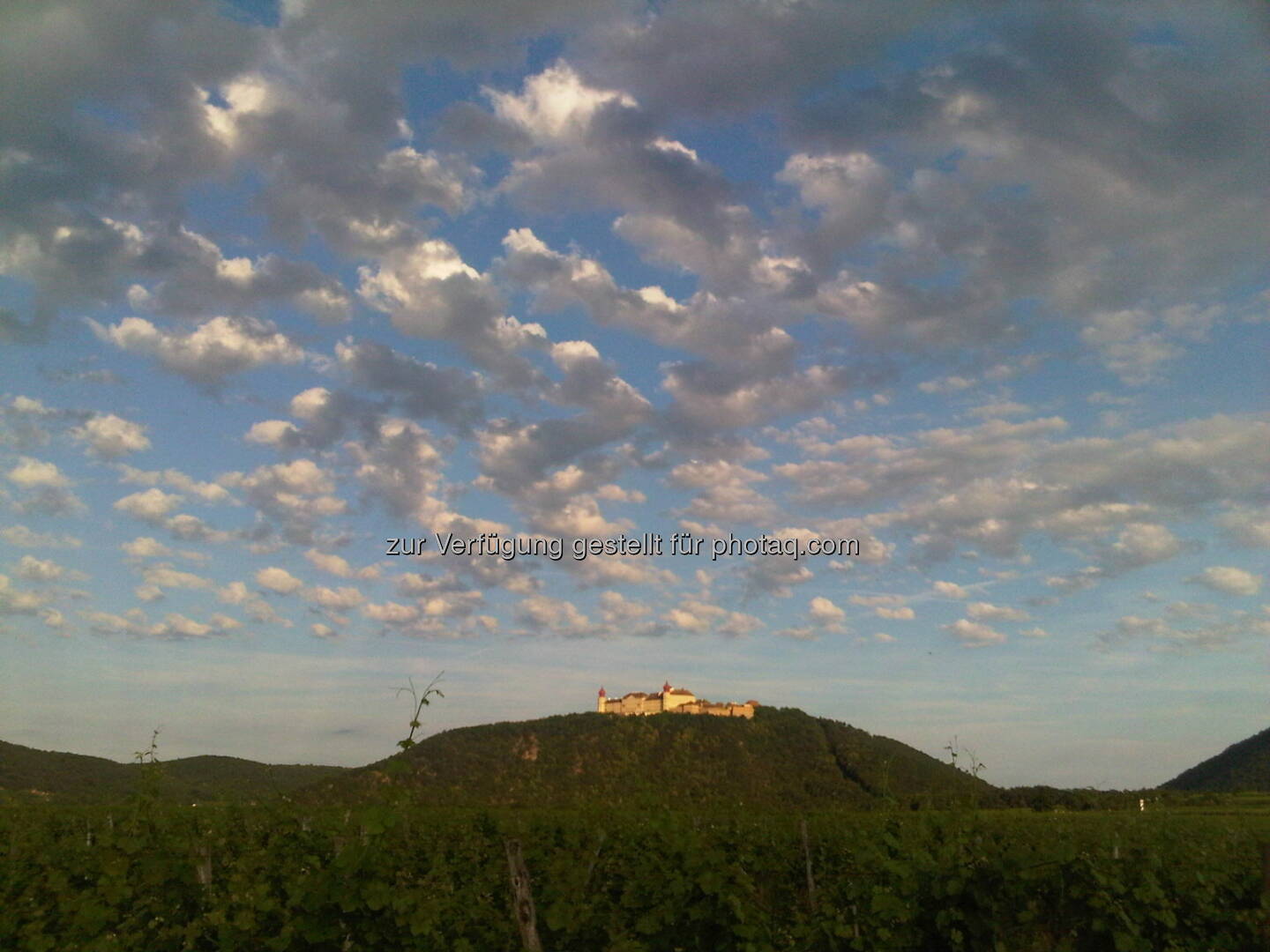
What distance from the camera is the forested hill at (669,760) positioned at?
63625 millimetres

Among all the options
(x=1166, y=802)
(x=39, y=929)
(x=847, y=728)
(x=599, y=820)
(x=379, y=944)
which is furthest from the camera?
(x=847, y=728)

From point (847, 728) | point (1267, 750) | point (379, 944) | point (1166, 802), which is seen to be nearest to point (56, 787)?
point (379, 944)

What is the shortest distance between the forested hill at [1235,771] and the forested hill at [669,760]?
17.5 meters

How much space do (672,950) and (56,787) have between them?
4767cm

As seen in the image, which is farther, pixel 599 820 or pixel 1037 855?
pixel 599 820

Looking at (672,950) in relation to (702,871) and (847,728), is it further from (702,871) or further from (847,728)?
(847,728)

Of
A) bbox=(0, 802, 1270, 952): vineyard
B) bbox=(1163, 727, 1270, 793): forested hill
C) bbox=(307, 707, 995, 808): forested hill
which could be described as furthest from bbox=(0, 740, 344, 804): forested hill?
bbox=(1163, 727, 1270, 793): forested hill

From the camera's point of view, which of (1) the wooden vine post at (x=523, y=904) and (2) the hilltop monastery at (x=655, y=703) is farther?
(2) the hilltop monastery at (x=655, y=703)

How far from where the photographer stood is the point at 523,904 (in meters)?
5.57

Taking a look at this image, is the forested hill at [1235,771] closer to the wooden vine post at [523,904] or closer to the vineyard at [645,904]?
the vineyard at [645,904]

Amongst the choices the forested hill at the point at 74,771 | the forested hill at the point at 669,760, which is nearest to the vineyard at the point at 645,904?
the forested hill at the point at 74,771

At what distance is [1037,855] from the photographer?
5586 millimetres

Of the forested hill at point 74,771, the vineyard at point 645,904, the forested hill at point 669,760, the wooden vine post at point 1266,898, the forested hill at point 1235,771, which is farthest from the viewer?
the forested hill at point 669,760

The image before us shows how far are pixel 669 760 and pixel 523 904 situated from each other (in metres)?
73.7
